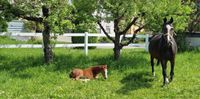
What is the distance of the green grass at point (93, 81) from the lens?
11438mm

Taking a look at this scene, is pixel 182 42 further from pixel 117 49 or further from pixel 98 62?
pixel 98 62

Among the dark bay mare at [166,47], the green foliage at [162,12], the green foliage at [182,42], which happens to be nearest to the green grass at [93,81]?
the dark bay mare at [166,47]

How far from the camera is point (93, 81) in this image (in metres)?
13.3

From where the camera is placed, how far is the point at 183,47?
2241 centimetres

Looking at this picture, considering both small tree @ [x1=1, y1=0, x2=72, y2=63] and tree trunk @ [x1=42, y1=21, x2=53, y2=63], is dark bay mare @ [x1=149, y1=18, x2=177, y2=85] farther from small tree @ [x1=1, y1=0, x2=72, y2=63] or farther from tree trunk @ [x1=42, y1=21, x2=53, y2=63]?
tree trunk @ [x1=42, y1=21, x2=53, y2=63]

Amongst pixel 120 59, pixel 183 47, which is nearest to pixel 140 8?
pixel 120 59

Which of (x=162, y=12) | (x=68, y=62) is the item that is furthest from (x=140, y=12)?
(x=68, y=62)

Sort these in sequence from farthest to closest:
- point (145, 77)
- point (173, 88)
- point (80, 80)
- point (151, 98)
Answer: point (145, 77), point (80, 80), point (173, 88), point (151, 98)

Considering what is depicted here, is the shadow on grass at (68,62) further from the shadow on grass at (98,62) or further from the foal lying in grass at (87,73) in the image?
the foal lying in grass at (87,73)

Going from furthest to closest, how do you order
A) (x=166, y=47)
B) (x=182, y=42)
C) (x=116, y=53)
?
(x=182, y=42) → (x=116, y=53) → (x=166, y=47)

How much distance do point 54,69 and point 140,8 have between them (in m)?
3.93

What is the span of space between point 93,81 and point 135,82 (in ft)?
4.46

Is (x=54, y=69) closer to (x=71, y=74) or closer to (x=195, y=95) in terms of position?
(x=71, y=74)

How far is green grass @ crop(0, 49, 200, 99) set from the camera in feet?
37.5
